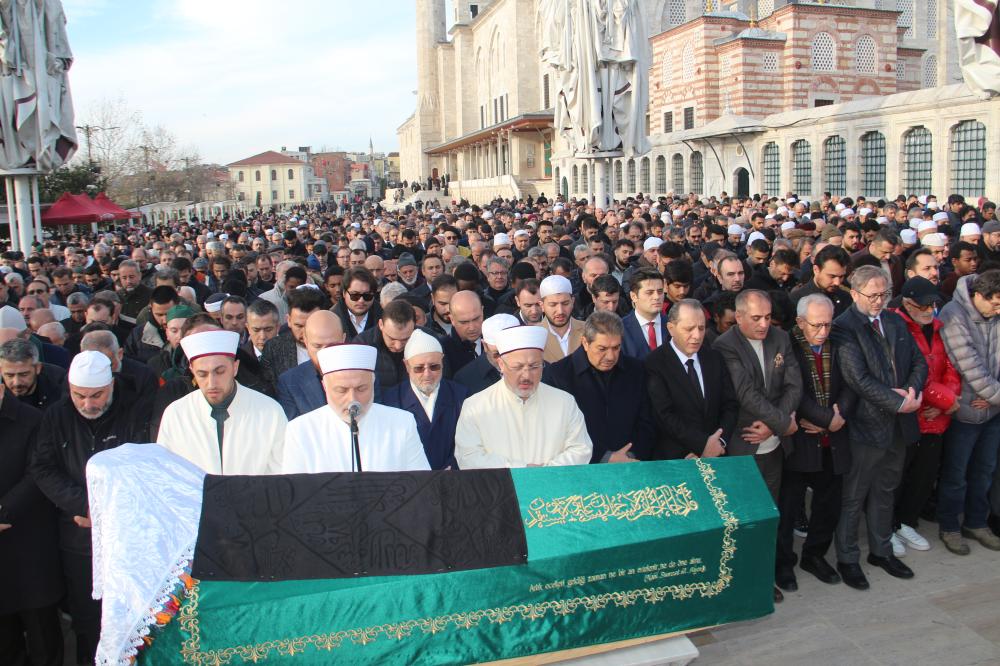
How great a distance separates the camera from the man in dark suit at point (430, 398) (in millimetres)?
4441

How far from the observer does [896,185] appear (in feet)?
67.5

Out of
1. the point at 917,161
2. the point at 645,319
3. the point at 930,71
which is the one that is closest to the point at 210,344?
the point at 645,319

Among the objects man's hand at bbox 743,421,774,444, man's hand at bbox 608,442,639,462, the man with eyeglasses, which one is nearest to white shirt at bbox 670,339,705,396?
man's hand at bbox 743,421,774,444

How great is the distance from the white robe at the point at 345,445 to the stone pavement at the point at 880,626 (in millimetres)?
1956

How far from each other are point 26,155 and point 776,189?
2033 centimetres

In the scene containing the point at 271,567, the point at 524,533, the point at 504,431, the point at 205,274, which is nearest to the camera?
the point at 271,567

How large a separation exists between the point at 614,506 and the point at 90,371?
2.71 m

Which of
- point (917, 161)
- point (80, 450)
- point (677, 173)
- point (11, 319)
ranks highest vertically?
point (677, 173)

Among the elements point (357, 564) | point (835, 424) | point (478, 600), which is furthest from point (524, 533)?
point (835, 424)

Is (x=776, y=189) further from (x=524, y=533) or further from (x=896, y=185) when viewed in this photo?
(x=524, y=533)

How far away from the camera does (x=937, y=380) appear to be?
5.35m

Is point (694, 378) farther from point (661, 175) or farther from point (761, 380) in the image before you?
point (661, 175)

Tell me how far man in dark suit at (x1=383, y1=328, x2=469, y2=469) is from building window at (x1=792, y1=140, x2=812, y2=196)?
21.7 m

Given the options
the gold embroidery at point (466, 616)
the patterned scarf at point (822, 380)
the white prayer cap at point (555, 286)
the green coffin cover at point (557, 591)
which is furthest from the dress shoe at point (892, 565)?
the white prayer cap at point (555, 286)
